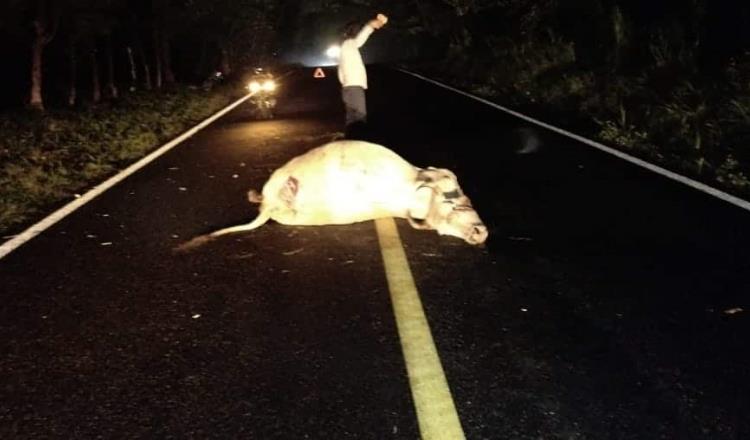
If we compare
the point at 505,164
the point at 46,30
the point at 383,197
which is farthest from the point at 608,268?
the point at 46,30

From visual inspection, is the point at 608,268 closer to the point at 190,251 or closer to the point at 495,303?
the point at 495,303

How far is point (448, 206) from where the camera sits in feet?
17.8

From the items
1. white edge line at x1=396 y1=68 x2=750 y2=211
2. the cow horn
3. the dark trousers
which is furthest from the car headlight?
the cow horn

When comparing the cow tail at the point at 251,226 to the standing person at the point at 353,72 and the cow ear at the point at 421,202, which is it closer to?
the cow ear at the point at 421,202

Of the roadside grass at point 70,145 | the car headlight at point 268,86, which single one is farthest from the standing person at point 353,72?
the car headlight at point 268,86

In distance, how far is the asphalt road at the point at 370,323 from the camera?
313cm

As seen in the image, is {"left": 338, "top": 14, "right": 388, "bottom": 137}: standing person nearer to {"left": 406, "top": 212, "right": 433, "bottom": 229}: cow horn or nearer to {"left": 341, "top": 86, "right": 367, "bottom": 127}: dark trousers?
{"left": 341, "top": 86, "right": 367, "bottom": 127}: dark trousers

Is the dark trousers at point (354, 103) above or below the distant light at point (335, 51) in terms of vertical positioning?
below

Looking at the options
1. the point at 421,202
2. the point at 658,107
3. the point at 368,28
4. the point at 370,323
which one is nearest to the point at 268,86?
the point at 658,107

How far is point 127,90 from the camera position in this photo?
945 inches

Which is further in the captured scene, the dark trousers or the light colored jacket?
the dark trousers

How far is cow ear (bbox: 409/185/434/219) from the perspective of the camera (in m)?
5.42

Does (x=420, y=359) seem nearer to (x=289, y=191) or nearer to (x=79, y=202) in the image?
(x=289, y=191)

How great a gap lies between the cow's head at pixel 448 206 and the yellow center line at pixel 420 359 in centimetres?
41
